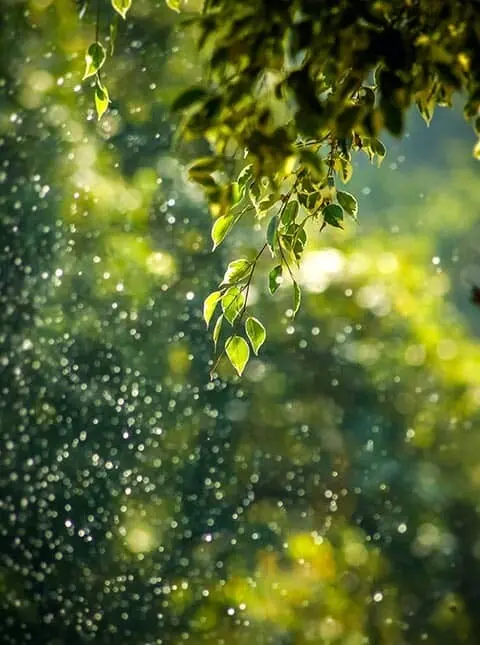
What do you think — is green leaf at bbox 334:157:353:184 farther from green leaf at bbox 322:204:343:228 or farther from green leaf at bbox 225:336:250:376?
green leaf at bbox 225:336:250:376

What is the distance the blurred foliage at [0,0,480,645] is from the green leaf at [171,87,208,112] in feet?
5.52

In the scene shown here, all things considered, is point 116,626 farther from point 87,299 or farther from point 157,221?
point 157,221

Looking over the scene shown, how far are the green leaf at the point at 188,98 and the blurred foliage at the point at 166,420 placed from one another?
1.68 metres

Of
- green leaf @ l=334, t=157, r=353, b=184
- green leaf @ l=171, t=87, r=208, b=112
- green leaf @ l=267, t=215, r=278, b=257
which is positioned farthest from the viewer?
green leaf @ l=334, t=157, r=353, b=184

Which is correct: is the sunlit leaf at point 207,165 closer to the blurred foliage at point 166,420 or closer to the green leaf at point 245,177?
the green leaf at point 245,177

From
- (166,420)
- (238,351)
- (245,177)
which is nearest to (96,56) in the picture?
(245,177)

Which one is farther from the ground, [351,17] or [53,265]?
[53,265]

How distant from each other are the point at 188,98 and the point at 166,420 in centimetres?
177

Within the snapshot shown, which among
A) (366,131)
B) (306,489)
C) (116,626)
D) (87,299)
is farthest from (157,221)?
(366,131)

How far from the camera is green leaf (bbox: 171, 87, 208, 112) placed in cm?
55

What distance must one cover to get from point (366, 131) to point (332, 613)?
6.73 feet

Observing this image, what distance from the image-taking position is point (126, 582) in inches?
89.2

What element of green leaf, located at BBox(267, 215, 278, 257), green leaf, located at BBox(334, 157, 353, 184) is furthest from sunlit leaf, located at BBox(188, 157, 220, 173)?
green leaf, located at BBox(334, 157, 353, 184)

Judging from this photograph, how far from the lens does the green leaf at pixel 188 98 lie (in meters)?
0.55
